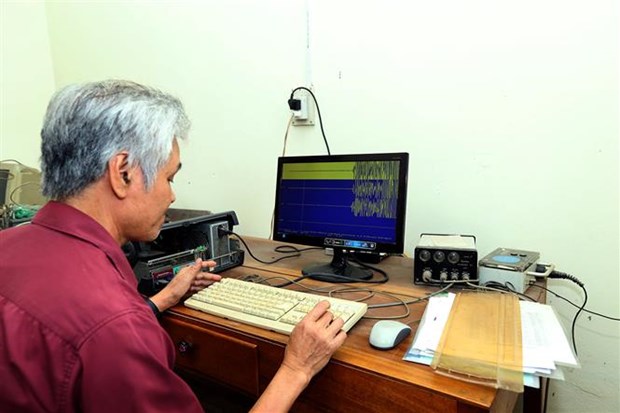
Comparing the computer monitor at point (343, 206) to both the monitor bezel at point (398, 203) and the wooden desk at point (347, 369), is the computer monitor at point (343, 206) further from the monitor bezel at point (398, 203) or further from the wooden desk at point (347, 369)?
the wooden desk at point (347, 369)

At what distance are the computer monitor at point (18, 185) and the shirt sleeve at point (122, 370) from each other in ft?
5.25

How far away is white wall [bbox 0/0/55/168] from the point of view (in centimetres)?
227

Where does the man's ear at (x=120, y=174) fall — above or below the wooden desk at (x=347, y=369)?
above

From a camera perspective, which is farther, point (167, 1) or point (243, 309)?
point (167, 1)

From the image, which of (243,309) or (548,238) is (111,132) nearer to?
(243,309)

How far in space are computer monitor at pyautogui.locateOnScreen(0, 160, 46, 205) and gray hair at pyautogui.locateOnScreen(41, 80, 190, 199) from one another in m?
1.38

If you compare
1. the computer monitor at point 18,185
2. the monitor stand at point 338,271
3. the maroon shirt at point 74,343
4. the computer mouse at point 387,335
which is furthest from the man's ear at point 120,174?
the computer monitor at point 18,185

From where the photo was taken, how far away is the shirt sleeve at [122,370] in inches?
21.1

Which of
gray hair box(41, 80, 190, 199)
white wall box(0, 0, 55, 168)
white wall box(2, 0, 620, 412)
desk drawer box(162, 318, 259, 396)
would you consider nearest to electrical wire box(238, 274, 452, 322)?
desk drawer box(162, 318, 259, 396)

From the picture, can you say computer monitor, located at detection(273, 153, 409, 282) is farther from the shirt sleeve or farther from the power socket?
the shirt sleeve

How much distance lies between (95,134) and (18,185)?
1.65m

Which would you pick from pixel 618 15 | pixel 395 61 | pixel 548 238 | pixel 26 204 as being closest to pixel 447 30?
pixel 395 61

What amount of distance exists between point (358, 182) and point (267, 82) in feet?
2.58

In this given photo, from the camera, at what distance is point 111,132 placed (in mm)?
678
